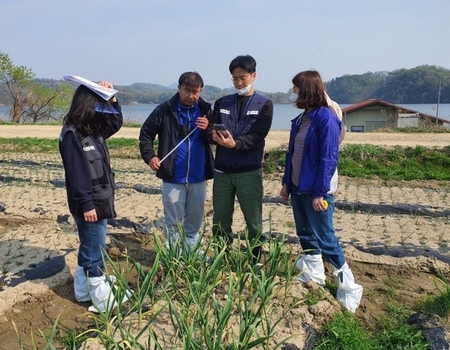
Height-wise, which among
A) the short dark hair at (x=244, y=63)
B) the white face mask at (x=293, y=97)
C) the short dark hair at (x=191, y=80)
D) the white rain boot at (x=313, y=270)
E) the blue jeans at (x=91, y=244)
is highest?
the short dark hair at (x=244, y=63)

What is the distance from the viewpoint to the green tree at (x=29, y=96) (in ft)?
102

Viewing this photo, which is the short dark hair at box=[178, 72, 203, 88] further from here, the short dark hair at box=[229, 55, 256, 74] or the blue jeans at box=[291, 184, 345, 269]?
the blue jeans at box=[291, 184, 345, 269]

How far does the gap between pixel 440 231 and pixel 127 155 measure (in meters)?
9.44

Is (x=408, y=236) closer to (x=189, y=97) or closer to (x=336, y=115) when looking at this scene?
(x=336, y=115)

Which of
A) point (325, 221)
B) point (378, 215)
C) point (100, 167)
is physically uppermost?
point (100, 167)

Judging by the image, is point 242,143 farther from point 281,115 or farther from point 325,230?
point 281,115

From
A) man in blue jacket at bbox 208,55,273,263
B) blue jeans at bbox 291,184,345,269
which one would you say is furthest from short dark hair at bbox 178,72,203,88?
blue jeans at bbox 291,184,345,269

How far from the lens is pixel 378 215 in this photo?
6250mm

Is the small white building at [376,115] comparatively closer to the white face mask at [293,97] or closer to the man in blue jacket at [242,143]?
the man in blue jacket at [242,143]

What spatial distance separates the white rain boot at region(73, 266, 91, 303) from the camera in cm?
350

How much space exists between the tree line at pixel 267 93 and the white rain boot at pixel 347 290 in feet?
4.40

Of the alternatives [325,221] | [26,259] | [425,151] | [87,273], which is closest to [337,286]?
[325,221]

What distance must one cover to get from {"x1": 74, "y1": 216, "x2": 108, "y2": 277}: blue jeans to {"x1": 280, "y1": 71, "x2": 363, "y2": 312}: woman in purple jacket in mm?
1498

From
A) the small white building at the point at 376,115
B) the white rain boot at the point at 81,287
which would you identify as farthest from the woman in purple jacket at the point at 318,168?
the small white building at the point at 376,115
